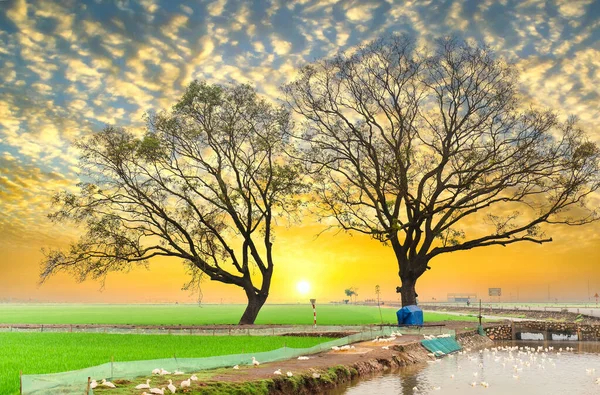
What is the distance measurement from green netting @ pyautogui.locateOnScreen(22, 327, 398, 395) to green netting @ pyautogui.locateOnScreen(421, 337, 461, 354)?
24.9ft

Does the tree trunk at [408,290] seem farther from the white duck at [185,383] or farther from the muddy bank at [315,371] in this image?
the white duck at [185,383]

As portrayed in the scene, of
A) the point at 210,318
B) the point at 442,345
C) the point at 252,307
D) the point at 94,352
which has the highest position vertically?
the point at 252,307

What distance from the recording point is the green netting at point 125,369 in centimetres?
1183

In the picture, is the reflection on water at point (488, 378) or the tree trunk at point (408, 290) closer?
the reflection on water at point (488, 378)

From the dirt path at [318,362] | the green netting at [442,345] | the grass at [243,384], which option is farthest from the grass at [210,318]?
the grass at [243,384]

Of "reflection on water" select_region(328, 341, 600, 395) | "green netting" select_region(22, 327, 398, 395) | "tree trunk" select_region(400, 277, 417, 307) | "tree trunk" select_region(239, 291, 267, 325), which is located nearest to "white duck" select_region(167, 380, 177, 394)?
"green netting" select_region(22, 327, 398, 395)

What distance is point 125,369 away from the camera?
15.5 metres

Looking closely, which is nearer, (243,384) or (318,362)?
(243,384)

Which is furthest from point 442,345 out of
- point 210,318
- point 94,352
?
point 210,318

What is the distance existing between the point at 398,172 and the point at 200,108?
16.2m

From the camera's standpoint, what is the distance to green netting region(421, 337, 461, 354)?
31219 mm

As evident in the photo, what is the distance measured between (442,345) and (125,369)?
2170 centimetres

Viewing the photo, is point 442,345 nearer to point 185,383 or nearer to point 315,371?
point 315,371

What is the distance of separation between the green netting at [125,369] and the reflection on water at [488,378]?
133 inches
